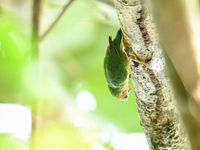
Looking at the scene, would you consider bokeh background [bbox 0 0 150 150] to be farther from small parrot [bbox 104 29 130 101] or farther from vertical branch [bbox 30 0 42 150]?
small parrot [bbox 104 29 130 101]

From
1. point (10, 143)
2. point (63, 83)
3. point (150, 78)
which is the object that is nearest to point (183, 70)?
point (150, 78)

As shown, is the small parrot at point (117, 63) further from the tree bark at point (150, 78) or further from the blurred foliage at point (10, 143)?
the blurred foliage at point (10, 143)

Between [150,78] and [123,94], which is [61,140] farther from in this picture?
[150,78]

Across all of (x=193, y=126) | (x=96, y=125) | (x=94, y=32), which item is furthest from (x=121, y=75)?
(x=94, y=32)

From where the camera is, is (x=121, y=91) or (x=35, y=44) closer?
(x=121, y=91)

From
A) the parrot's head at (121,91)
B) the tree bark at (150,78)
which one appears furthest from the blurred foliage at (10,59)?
the tree bark at (150,78)
